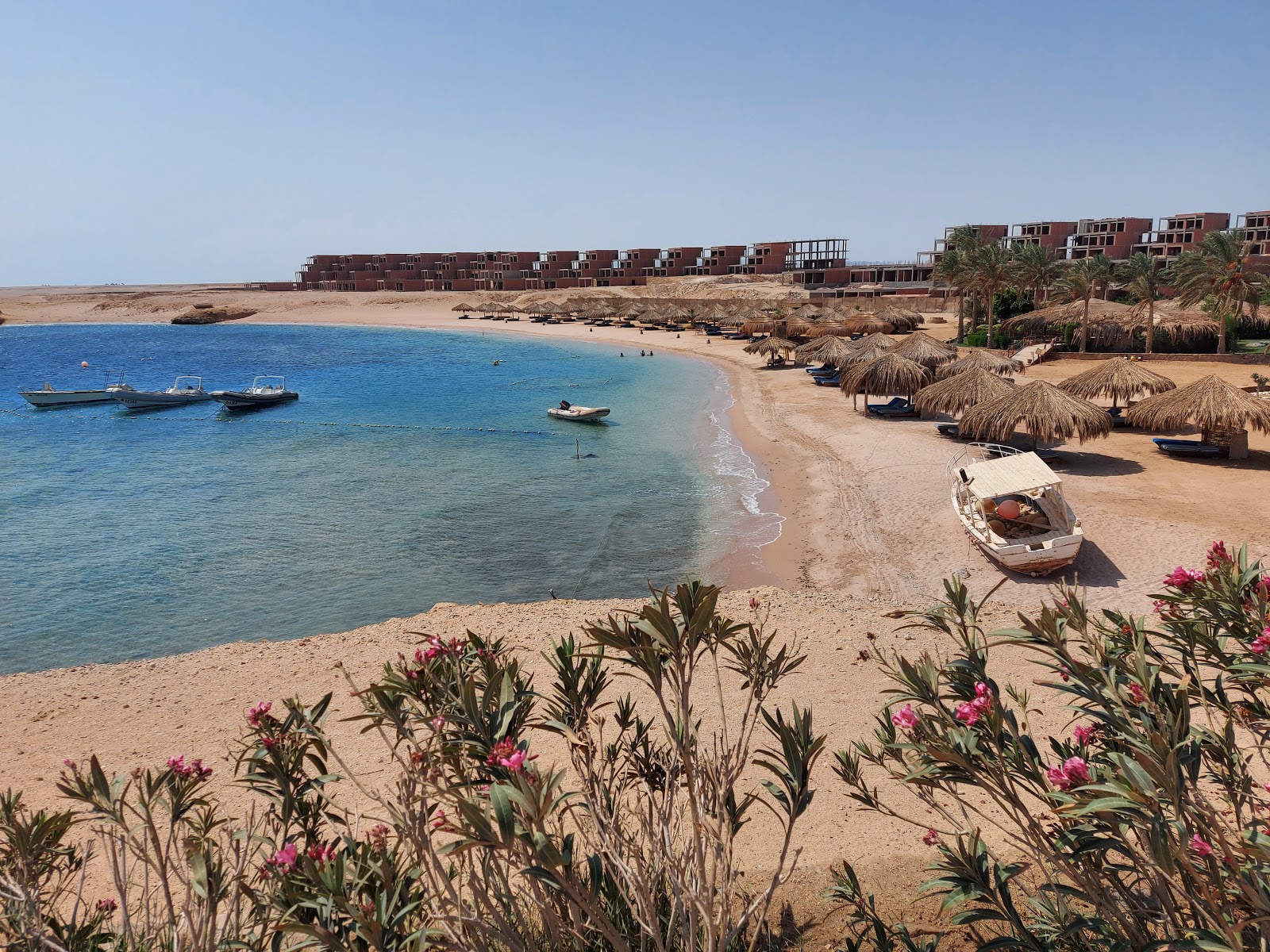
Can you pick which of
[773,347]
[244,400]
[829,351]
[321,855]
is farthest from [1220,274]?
[244,400]

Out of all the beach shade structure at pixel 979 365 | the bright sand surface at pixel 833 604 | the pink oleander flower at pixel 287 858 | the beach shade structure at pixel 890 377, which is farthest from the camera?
the beach shade structure at pixel 890 377

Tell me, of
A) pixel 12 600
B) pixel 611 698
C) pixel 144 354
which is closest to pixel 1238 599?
pixel 611 698

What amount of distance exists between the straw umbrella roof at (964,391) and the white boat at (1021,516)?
20.4 ft

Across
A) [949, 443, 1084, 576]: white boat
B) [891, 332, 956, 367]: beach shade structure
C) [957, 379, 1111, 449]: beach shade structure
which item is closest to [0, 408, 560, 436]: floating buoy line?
[891, 332, 956, 367]: beach shade structure

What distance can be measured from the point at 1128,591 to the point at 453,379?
3954 centimetres

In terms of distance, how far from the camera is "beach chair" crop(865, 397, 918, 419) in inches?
992

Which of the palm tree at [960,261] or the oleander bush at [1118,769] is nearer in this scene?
the oleander bush at [1118,769]

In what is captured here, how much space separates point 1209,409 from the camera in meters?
16.8

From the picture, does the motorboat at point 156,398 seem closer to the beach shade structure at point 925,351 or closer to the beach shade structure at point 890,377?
the beach shade structure at point 890,377

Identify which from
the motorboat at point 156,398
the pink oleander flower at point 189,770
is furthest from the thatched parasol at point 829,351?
the pink oleander flower at point 189,770

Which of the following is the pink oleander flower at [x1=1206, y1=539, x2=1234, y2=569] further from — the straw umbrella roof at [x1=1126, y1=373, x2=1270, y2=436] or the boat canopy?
the straw umbrella roof at [x1=1126, y1=373, x2=1270, y2=436]

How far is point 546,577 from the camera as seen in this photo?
555 inches

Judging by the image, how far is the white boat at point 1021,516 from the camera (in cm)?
1180

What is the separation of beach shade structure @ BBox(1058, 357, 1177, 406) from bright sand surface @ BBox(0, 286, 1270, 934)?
1.19 metres
